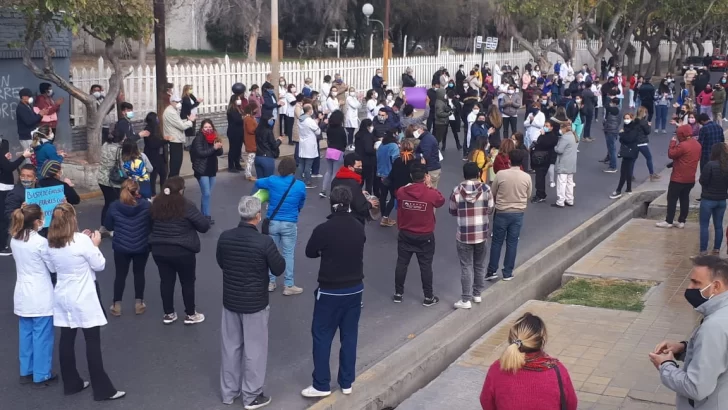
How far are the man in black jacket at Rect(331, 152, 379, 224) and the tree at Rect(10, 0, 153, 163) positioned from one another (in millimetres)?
5499

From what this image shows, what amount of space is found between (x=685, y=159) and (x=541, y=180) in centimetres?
317

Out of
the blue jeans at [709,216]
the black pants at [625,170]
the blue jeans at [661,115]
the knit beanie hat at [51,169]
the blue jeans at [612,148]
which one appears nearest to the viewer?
the knit beanie hat at [51,169]

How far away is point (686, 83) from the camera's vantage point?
29.5 metres

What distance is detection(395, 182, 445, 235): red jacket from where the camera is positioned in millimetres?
8873

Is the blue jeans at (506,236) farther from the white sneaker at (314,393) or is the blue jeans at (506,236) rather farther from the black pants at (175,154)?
the black pants at (175,154)

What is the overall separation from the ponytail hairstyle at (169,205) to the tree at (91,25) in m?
5.95

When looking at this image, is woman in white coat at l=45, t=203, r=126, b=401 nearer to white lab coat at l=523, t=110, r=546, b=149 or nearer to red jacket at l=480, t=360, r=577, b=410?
red jacket at l=480, t=360, r=577, b=410

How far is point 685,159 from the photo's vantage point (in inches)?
484

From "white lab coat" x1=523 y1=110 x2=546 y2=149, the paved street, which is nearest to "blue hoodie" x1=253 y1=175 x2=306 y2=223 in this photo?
the paved street

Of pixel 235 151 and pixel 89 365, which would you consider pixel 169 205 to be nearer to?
pixel 89 365

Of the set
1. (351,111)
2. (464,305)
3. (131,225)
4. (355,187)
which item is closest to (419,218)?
(355,187)

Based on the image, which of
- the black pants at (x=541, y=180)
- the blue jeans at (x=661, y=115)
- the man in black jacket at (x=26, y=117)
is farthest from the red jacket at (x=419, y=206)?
→ the blue jeans at (x=661, y=115)

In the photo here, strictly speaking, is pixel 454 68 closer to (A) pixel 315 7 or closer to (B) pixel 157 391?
(A) pixel 315 7

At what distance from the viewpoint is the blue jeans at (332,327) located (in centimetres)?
655
